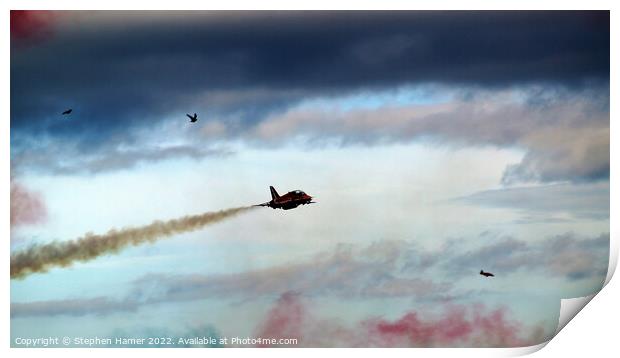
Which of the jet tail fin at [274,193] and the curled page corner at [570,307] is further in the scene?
the jet tail fin at [274,193]

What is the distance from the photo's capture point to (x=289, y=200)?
4544 centimetres

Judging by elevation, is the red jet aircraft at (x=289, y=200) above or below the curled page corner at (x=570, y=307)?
above

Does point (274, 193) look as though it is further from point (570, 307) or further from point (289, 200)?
point (570, 307)

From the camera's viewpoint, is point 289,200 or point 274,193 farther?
point 289,200

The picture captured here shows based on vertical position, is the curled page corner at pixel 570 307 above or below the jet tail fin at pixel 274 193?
below

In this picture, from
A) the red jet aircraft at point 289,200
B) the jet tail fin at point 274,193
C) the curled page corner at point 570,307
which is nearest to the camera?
the curled page corner at point 570,307

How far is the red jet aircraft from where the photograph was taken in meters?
45.2

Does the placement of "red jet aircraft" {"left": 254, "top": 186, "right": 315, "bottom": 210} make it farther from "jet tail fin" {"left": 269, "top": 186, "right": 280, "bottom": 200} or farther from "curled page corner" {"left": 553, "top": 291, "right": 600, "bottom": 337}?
"curled page corner" {"left": 553, "top": 291, "right": 600, "bottom": 337}

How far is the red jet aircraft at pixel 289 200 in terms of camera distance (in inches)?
1781

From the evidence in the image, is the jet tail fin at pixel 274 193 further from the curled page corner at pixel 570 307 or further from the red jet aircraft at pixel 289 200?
the curled page corner at pixel 570 307

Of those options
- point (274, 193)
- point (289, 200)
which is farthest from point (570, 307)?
point (274, 193)

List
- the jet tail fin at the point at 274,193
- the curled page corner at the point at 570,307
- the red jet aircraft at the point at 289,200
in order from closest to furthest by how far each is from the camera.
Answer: the curled page corner at the point at 570,307 < the jet tail fin at the point at 274,193 < the red jet aircraft at the point at 289,200

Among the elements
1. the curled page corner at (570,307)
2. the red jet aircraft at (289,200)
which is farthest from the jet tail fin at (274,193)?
the curled page corner at (570,307)
